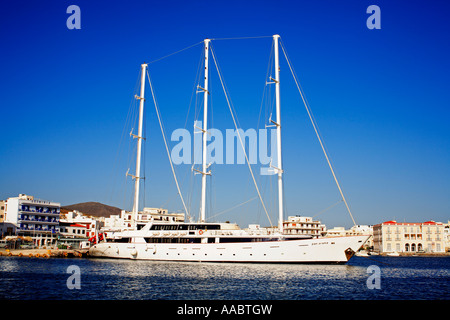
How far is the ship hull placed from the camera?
4597 centimetres

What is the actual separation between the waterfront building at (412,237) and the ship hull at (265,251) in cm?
10672

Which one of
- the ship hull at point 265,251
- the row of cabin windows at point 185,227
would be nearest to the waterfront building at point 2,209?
the ship hull at point 265,251

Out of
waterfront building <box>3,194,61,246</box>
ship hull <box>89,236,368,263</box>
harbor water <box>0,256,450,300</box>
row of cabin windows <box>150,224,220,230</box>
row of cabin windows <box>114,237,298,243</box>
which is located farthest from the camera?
waterfront building <box>3,194,61,246</box>

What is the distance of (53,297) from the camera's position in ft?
78.0

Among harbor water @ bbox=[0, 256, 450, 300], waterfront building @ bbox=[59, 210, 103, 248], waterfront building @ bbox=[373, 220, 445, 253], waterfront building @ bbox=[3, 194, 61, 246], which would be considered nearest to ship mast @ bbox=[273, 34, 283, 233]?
harbor water @ bbox=[0, 256, 450, 300]

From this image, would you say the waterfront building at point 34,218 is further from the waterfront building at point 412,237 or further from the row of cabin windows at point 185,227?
the waterfront building at point 412,237

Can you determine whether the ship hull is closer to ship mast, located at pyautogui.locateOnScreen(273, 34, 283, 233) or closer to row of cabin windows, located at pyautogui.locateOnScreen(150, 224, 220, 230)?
row of cabin windows, located at pyautogui.locateOnScreen(150, 224, 220, 230)

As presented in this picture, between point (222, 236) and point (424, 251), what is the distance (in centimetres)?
11502

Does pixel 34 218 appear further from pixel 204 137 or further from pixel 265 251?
pixel 265 251

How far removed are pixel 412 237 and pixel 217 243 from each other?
378 ft

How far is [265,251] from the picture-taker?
155 ft

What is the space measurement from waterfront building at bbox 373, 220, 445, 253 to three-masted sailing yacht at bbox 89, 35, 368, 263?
106949 mm

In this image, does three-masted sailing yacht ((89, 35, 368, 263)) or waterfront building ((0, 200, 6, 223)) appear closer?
three-masted sailing yacht ((89, 35, 368, 263))
